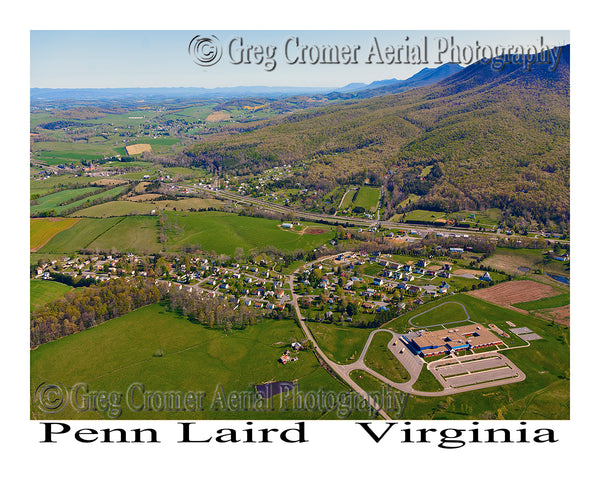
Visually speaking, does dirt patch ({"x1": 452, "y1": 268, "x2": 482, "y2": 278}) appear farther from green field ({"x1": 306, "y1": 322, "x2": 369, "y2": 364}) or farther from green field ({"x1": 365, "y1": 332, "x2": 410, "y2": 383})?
green field ({"x1": 306, "y1": 322, "x2": 369, "y2": 364})

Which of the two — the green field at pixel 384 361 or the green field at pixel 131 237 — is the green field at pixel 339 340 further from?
the green field at pixel 131 237

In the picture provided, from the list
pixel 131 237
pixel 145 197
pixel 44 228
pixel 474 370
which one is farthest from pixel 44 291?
pixel 474 370

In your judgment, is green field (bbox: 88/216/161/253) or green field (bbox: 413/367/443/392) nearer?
green field (bbox: 413/367/443/392)

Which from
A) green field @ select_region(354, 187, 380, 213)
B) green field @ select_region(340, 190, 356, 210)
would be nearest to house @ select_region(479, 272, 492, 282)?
green field @ select_region(354, 187, 380, 213)

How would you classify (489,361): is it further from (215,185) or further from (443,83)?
(443,83)

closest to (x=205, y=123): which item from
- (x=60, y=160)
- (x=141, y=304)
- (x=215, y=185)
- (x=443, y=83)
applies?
(x=60, y=160)

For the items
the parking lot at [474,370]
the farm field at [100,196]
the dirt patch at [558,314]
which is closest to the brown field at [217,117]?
the farm field at [100,196]
